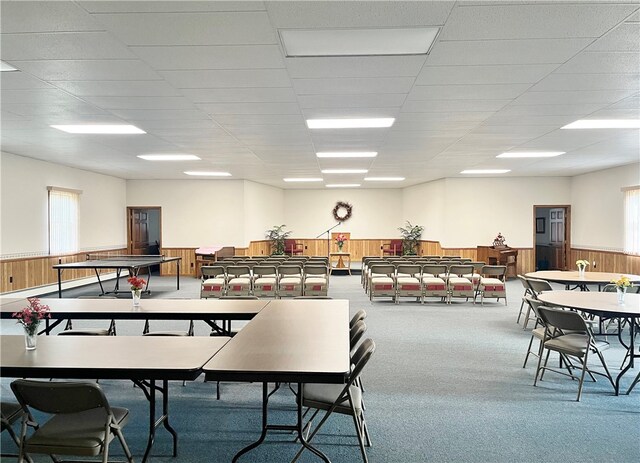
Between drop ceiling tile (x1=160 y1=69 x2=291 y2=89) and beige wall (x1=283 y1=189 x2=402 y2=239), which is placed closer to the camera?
drop ceiling tile (x1=160 y1=69 x2=291 y2=89)

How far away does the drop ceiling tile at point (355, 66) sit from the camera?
162 inches

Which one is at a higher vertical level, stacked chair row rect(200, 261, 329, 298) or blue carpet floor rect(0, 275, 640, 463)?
stacked chair row rect(200, 261, 329, 298)

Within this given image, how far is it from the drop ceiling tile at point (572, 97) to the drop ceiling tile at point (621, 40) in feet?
4.37

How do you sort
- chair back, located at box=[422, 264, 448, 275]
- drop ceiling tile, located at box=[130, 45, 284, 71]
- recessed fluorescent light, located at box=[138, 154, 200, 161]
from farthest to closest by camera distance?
recessed fluorescent light, located at box=[138, 154, 200, 161], chair back, located at box=[422, 264, 448, 275], drop ceiling tile, located at box=[130, 45, 284, 71]

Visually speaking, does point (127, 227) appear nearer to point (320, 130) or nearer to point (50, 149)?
point (50, 149)

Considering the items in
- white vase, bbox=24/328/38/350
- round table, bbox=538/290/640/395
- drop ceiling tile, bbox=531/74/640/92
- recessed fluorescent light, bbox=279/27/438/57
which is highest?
drop ceiling tile, bbox=531/74/640/92

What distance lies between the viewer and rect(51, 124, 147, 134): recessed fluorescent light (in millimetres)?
6938

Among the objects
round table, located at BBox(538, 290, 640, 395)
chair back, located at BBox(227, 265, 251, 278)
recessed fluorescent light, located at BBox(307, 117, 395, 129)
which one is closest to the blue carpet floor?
round table, located at BBox(538, 290, 640, 395)

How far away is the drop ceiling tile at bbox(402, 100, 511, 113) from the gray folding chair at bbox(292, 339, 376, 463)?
3.76 m

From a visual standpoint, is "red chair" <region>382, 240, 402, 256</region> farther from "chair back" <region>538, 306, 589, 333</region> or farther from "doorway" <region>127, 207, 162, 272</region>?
"chair back" <region>538, 306, 589, 333</region>

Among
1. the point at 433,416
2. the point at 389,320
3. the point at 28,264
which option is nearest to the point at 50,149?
the point at 28,264

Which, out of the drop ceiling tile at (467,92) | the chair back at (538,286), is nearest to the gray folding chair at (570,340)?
the chair back at (538,286)

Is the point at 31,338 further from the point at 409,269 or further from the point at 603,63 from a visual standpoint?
the point at 409,269

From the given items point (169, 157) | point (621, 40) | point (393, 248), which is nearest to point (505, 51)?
point (621, 40)
